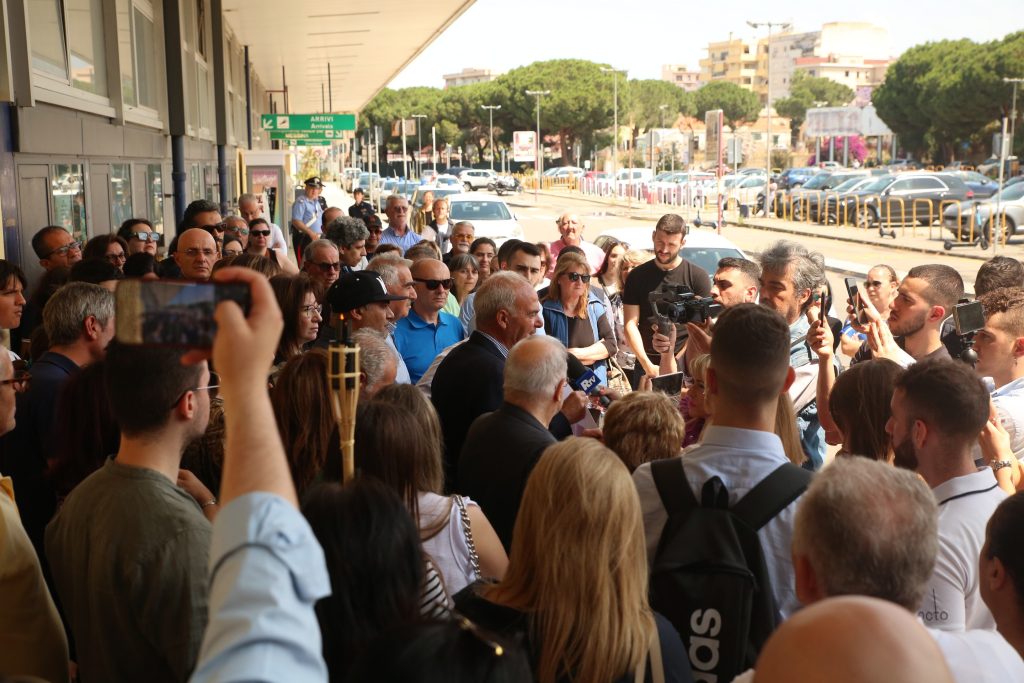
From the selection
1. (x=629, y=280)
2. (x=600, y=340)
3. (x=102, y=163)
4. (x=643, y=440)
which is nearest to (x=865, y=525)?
(x=643, y=440)

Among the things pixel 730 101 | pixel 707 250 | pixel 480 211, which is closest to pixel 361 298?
pixel 707 250

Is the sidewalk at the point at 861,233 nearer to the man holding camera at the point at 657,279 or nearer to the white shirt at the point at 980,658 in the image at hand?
the man holding camera at the point at 657,279

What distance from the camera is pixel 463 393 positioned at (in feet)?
17.4

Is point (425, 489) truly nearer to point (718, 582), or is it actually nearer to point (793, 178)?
point (718, 582)

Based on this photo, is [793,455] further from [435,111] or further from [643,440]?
[435,111]

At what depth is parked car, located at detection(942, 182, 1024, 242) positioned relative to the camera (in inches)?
1240

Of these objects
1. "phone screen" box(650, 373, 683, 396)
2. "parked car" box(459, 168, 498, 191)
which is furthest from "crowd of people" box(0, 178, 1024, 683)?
"parked car" box(459, 168, 498, 191)

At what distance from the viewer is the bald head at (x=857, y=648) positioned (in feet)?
5.66

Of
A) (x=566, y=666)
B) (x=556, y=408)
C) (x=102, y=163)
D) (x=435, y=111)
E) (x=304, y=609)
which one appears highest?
(x=435, y=111)

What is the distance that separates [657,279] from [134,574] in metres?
6.41

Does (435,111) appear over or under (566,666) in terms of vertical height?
over

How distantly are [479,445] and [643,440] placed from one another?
26.3 inches

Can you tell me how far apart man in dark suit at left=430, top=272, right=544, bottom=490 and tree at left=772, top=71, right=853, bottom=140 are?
497 ft

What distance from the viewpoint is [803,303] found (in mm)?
6500
